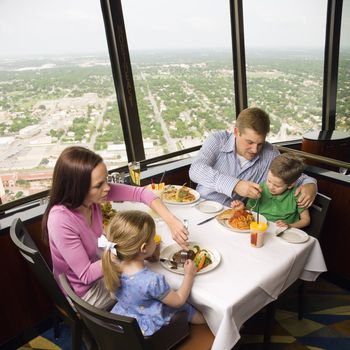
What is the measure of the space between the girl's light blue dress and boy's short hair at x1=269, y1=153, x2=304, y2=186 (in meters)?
1.03

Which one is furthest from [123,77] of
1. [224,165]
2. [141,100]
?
[224,165]

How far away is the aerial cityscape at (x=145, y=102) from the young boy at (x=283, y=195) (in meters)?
1.37

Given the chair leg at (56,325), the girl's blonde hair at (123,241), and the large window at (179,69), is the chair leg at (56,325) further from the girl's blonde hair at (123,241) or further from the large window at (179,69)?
the large window at (179,69)

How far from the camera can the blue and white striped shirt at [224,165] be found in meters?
2.20

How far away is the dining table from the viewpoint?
4.11ft

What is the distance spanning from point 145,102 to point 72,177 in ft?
5.63

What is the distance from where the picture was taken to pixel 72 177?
4.72 feet

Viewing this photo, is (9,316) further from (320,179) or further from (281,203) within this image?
(320,179)

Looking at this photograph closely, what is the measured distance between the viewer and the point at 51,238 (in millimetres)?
1455

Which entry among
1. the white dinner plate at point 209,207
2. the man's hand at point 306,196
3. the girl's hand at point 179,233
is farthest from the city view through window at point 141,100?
the man's hand at point 306,196

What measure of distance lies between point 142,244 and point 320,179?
1.61 metres

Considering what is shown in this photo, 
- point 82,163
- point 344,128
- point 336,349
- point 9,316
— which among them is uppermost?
point 82,163

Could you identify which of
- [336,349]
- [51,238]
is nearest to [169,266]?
[51,238]

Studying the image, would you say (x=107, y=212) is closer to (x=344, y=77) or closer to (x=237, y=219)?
(x=237, y=219)
